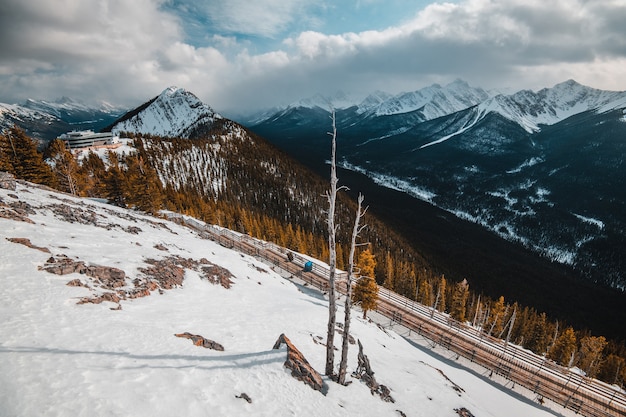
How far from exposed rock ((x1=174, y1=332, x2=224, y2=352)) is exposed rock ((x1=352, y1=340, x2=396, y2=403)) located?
21.9 ft

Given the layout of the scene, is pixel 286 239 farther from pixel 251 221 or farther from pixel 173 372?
pixel 173 372

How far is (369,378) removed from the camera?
14.9 metres

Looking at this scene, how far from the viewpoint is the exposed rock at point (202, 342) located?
1374 cm

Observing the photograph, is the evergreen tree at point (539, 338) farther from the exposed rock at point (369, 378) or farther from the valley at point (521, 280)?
the exposed rock at point (369, 378)

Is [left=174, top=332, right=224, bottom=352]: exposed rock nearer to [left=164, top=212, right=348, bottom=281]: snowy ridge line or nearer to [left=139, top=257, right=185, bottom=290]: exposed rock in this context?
[left=139, top=257, right=185, bottom=290]: exposed rock

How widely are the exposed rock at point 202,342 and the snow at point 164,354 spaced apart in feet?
1.58

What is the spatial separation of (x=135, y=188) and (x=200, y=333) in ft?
137

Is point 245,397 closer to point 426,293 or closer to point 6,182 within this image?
point 6,182

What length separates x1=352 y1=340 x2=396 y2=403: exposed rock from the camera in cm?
1419

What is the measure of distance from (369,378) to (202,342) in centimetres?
825

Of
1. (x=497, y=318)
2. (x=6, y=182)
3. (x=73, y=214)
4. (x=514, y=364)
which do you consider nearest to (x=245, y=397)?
(x=514, y=364)

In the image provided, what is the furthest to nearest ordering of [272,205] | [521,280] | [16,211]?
1. [272,205]
2. [521,280]
3. [16,211]

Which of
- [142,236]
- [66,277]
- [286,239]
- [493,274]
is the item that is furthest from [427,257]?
[66,277]

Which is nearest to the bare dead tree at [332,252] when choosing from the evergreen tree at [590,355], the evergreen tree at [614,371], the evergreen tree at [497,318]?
the evergreen tree at [497,318]
